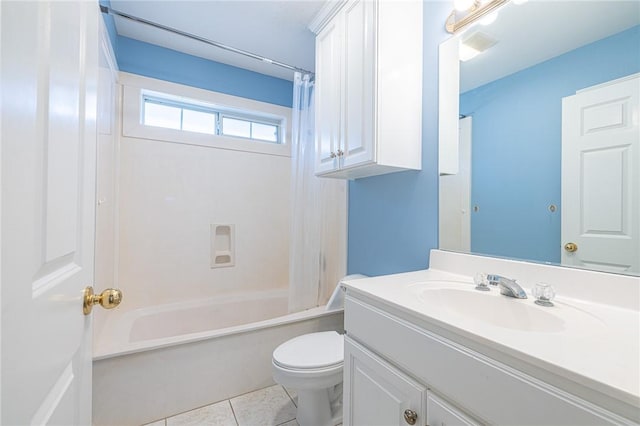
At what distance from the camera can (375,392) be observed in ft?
2.81

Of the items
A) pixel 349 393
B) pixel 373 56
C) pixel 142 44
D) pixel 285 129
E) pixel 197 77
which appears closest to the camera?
pixel 349 393

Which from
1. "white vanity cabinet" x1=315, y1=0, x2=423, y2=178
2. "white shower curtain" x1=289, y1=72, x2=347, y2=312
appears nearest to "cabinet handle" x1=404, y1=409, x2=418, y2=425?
"white vanity cabinet" x1=315, y1=0, x2=423, y2=178

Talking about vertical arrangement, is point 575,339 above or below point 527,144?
below

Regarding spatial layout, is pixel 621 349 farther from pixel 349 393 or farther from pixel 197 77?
pixel 197 77

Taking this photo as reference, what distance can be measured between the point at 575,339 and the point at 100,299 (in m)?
1.11

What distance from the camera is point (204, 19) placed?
178 cm

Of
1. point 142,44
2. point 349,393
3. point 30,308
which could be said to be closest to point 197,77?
point 142,44

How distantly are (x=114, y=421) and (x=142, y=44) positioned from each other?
8.08 ft

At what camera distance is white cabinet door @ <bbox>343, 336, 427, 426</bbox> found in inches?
28.7

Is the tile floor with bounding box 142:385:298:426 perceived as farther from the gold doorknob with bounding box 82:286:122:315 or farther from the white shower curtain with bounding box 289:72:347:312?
the gold doorknob with bounding box 82:286:122:315

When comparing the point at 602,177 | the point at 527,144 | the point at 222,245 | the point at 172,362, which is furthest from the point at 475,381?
the point at 222,245

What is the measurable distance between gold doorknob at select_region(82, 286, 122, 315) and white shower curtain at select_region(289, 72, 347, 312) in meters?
1.27

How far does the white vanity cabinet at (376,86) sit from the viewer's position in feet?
4.09

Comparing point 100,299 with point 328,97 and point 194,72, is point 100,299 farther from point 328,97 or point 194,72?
point 194,72
